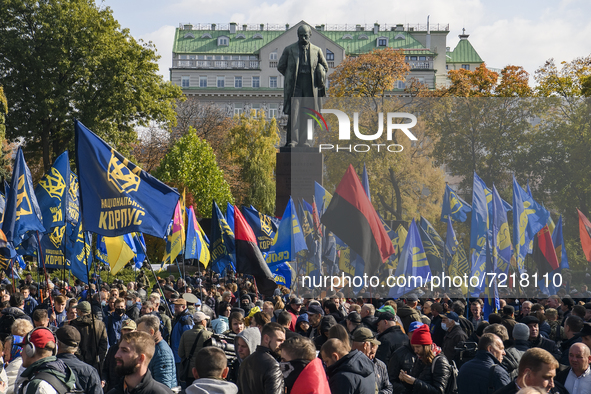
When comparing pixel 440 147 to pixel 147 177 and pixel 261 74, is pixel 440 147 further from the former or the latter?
pixel 261 74

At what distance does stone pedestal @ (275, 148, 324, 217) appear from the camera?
20047 mm

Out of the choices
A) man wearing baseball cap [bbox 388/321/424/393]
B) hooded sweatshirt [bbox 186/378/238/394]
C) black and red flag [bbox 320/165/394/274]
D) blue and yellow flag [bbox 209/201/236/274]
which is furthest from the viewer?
blue and yellow flag [bbox 209/201/236/274]

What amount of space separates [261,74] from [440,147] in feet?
243

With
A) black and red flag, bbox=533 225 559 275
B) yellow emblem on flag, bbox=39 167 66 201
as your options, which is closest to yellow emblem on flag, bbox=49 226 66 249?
yellow emblem on flag, bbox=39 167 66 201

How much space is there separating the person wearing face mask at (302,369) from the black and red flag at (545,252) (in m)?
12.5

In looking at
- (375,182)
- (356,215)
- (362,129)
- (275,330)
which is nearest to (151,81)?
(362,129)

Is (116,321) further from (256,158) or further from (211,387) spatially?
(256,158)

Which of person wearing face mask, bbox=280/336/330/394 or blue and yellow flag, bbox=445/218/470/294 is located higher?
blue and yellow flag, bbox=445/218/470/294

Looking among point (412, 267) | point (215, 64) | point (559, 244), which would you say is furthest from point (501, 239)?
point (215, 64)

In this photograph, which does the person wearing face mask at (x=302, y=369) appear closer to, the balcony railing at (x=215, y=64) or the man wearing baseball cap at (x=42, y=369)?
the man wearing baseball cap at (x=42, y=369)

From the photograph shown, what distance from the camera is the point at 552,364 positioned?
14.2ft

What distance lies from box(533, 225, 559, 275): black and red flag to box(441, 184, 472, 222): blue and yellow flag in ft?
7.84

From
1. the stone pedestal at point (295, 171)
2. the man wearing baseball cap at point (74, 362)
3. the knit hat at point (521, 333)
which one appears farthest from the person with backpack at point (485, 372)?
the stone pedestal at point (295, 171)

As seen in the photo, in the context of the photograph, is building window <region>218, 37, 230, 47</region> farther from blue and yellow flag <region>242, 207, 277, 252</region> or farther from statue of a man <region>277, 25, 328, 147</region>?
blue and yellow flag <region>242, 207, 277, 252</region>
